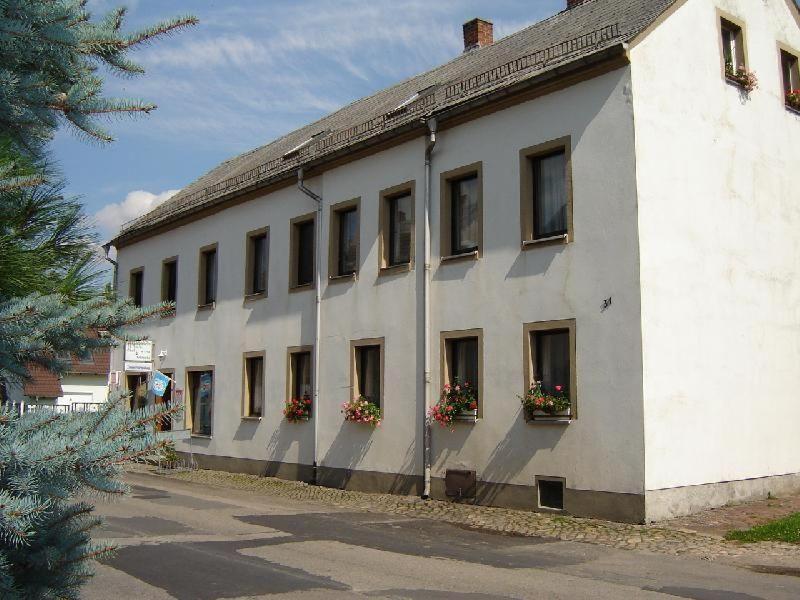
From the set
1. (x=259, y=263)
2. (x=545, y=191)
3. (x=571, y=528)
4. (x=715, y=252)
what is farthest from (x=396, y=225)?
(x=571, y=528)

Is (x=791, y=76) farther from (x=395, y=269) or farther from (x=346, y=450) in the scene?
(x=346, y=450)

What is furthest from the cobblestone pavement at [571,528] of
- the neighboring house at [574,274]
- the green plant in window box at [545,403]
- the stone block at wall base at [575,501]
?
the green plant in window box at [545,403]

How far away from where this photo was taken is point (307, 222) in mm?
19156

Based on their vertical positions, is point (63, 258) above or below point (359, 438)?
above

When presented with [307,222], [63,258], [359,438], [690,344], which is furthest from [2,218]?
[307,222]

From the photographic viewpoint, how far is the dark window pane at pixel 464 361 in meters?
14.6

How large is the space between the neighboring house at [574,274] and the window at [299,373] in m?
0.05

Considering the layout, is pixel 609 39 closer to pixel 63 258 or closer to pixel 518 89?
pixel 518 89

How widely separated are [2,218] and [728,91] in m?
13.8

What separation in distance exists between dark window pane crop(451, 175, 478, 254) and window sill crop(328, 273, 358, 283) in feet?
9.18

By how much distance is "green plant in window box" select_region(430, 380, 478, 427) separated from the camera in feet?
46.4

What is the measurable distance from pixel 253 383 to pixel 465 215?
7.83 meters

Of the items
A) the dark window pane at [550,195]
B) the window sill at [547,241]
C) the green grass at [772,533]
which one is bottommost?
the green grass at [772,533]

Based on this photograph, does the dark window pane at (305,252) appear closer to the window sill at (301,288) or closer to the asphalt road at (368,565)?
the window sill at (301,288)
